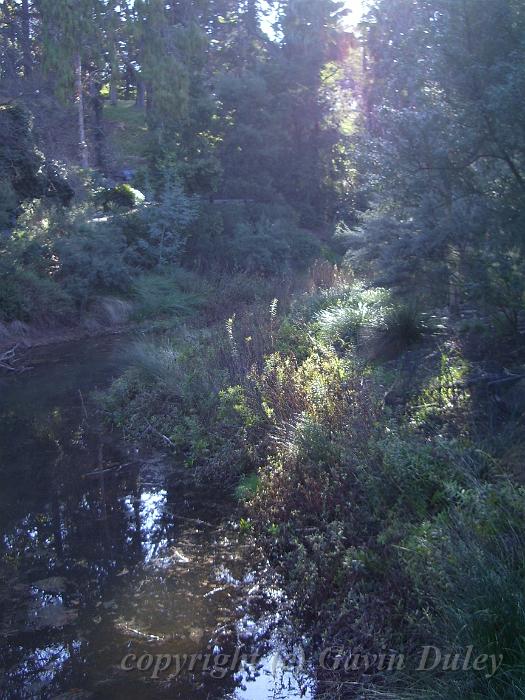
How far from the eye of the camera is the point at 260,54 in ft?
137

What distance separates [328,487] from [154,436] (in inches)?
197

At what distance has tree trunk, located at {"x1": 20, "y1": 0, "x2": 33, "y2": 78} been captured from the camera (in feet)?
125

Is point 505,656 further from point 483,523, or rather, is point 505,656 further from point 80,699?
point 80,699

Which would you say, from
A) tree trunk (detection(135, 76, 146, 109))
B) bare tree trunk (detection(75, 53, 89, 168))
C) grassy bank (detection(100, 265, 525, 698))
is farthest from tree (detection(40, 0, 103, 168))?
grassy bank (detection(100, 265, 525, 698))

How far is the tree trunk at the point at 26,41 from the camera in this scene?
125 feet

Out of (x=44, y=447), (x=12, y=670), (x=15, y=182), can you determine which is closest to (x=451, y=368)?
(x=12, y=670)

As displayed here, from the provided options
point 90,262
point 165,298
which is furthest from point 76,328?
point 165,298

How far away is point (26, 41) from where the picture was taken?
38.5m

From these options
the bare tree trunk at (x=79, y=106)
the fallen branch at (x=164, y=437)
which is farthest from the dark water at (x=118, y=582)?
the bare tree trunk at (x=79, y=106)

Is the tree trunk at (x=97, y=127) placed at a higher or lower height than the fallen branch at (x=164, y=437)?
higher

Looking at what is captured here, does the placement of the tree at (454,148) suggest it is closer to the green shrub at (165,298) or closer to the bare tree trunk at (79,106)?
the green shrub at (165,298)

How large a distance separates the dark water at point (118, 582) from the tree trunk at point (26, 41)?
106ft

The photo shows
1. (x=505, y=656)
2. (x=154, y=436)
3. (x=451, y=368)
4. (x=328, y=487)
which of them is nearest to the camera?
(x=505, y=656)

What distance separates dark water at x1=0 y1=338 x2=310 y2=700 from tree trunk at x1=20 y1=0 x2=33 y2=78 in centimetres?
3218
